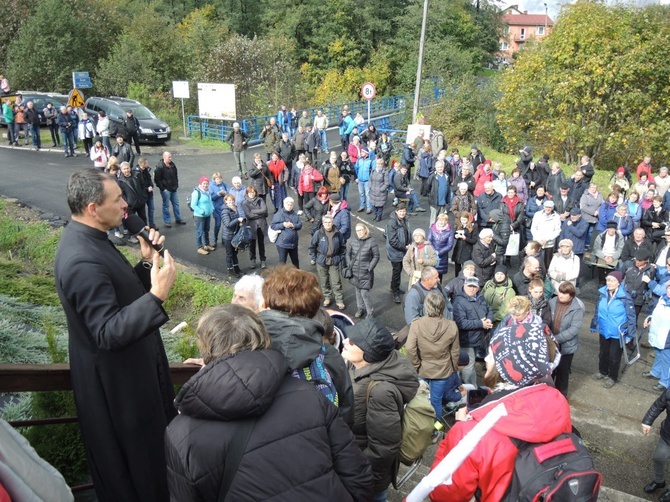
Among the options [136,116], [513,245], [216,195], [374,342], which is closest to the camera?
[374,342]

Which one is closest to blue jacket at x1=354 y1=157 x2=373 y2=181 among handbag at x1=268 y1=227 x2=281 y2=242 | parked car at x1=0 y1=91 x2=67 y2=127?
handbag at x1=268 y1=227 x2=281 y2=242

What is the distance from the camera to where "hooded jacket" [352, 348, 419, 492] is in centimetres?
342

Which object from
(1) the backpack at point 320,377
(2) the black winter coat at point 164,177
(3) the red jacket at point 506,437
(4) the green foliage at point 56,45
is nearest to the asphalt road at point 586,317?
(2) the black winter coat at point 164,177

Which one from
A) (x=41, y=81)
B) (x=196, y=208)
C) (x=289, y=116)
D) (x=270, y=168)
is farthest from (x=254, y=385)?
(x=41, y=81)

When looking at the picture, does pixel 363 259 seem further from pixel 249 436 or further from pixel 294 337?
pixel 249 436

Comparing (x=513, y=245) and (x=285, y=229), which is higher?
(x=285, y=229)

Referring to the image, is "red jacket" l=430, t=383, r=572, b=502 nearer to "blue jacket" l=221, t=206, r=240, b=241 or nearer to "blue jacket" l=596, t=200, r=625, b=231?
"blue jacket" l=221, t=206, r=240, b=241

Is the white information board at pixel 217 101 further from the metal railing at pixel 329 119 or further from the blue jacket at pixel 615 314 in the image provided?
the blue jacket at pixel 615 314

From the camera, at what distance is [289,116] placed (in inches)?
1005

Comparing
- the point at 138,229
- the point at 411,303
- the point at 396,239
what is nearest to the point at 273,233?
the point at 396,239

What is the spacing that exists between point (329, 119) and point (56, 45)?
15.7m

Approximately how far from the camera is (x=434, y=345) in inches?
261

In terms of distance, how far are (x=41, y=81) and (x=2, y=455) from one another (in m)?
36.6

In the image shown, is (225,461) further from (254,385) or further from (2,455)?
(2,455)
